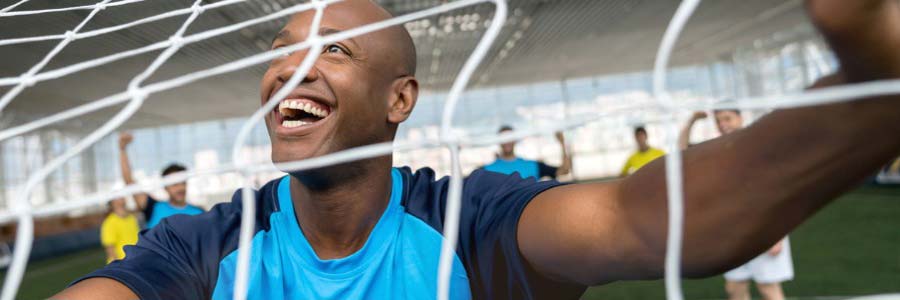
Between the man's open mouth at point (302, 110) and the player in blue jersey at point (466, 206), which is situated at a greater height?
the man's open mouth at point (302, 110)

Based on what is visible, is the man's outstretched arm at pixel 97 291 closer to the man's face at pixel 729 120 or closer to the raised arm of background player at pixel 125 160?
the raised arm of background player at pixel 125 160

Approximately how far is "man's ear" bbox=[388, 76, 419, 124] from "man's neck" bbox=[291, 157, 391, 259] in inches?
3.4

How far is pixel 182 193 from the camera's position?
11.2ft

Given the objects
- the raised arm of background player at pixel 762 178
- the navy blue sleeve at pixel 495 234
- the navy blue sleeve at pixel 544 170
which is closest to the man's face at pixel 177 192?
the navy blue sleeve at pixel 544 170

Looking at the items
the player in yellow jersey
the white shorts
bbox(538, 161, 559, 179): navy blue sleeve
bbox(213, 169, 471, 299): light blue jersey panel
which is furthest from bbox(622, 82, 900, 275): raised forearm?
the player in yellow jersey

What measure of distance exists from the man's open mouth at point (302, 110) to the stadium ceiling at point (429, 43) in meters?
3.50

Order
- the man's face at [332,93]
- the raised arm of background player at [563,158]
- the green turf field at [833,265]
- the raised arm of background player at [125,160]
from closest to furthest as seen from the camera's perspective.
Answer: the man's face at [332,93]
the raised arm of background player at [125,160]
the raised arm of background player at [563,158]
the green turf field at [833,265]

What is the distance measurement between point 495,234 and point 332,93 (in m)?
0.36

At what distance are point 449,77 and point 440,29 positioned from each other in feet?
13.2

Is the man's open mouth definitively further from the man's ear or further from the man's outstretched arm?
the man's outstretched arm

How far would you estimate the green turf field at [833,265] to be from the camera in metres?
3.85

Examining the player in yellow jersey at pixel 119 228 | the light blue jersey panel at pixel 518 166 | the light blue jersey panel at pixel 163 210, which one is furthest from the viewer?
the player in yellow jersey at pixel 119 228

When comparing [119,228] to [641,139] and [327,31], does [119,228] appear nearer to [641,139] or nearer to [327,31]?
[641,139]

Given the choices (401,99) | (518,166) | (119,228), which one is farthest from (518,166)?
(401,99)
